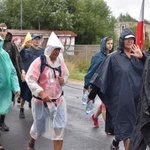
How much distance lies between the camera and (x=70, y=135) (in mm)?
7023

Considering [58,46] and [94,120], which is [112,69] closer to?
[58,46]

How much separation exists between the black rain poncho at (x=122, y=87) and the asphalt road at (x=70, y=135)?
1056mm

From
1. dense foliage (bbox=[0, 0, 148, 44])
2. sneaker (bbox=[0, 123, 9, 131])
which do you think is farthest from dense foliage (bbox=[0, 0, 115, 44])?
sneaker (bbox=[0, 123, 9, 131])

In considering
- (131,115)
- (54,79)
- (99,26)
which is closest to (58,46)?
(54,79)

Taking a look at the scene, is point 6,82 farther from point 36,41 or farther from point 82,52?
point 82,52

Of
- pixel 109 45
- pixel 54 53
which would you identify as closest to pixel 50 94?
pixel 54 53

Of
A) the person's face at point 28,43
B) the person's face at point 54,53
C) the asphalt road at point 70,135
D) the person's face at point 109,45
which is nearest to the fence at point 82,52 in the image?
the asphalt road at point 70,135

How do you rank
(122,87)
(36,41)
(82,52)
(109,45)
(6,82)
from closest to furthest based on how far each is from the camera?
(122,87), (6,82), (109,45), (36,41), (82,52)

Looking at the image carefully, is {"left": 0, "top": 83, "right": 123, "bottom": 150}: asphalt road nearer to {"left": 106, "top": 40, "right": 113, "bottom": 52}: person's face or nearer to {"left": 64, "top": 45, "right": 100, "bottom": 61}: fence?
{"left": 106, "top": 40, "right": 113, "bottom": 52}: person's face

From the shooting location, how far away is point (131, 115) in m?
5.16

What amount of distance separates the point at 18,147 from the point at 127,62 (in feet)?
7.32

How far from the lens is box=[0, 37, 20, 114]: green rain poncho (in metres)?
5.97

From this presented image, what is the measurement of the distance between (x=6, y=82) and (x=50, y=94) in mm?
1114

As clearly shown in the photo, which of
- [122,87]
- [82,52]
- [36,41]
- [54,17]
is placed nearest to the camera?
[122,87]
